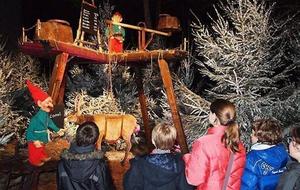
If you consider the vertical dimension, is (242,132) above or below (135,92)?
below

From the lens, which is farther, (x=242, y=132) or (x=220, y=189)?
(x=242, y=132)

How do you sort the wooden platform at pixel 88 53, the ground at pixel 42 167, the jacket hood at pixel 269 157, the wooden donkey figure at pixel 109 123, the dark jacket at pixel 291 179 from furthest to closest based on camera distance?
the wooden donkey figure at pixel 109 123, the ground at pixel 42 167, the wooden platform at pixel 88 53, the jacket hood at pixel 269 157, the dark jacket at pixel 291 179

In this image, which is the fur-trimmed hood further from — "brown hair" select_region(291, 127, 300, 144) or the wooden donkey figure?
the wooden donkey figure

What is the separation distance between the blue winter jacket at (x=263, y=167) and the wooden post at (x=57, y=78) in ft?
11.5

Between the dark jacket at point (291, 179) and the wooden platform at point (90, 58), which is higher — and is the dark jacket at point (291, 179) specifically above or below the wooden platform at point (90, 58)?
below

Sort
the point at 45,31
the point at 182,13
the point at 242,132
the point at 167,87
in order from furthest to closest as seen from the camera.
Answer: the point at 182,13 → the point at 242,132 → the point at 167,87 → the point at 45,31

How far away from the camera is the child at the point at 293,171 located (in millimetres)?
3404

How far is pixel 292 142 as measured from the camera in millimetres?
3592

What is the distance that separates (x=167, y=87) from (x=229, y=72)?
176 centimetres

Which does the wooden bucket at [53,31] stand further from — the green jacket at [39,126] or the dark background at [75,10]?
the dark background at [75,10]

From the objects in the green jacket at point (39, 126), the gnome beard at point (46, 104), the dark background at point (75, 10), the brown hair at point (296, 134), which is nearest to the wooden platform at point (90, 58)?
the gnome beard at point (46, 104)

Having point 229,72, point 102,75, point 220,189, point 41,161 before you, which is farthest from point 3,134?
point 220,189

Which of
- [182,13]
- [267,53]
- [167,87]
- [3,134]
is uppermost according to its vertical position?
[182,13]

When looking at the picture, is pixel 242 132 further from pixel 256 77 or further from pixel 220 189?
pixel 220 189
